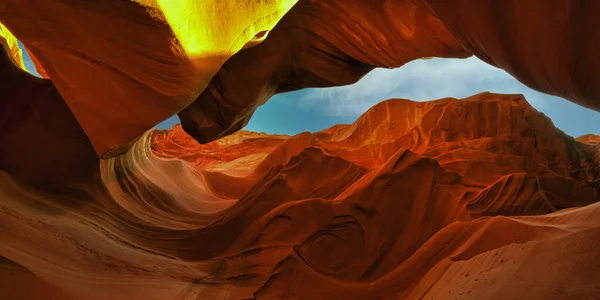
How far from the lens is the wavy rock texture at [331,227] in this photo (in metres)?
2.39

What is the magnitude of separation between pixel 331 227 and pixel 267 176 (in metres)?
1.43

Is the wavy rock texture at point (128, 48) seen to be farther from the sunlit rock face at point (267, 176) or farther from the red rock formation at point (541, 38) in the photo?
the red rock formation at point (541, 38)

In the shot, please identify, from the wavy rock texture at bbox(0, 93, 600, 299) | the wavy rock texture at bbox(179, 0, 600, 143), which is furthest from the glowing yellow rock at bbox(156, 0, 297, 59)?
the wavy rock texture at bbox(0, 93, 600, 299)

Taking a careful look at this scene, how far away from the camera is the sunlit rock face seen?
7.26 ft

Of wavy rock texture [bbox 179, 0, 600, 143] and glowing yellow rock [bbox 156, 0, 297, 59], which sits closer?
glowing yellow rock [bbox 156, 0, 297, 59]

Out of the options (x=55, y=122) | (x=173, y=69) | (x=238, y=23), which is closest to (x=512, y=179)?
(x=238, y=23)

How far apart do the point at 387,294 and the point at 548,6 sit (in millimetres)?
2375

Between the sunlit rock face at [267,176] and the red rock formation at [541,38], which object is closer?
the red rock formation at [541,38]

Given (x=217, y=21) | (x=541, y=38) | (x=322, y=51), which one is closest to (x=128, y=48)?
(x=217, y=21)

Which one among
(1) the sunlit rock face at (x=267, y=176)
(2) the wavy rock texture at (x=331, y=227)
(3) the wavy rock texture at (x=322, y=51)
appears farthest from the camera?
(3) the wavy rock texture at (x=322, y=51)

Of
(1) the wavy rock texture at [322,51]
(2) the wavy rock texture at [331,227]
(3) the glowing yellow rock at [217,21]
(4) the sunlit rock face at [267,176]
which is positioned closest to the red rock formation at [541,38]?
(4) the sunlit rock face at [267,176]

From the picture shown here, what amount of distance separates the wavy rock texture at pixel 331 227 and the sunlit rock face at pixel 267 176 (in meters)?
0.02

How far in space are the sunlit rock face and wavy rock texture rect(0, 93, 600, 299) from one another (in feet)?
0.07

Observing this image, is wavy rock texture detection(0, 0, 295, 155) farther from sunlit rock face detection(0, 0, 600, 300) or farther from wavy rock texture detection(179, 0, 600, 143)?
wavy rock texture detection(179, 0, 600, 143)
